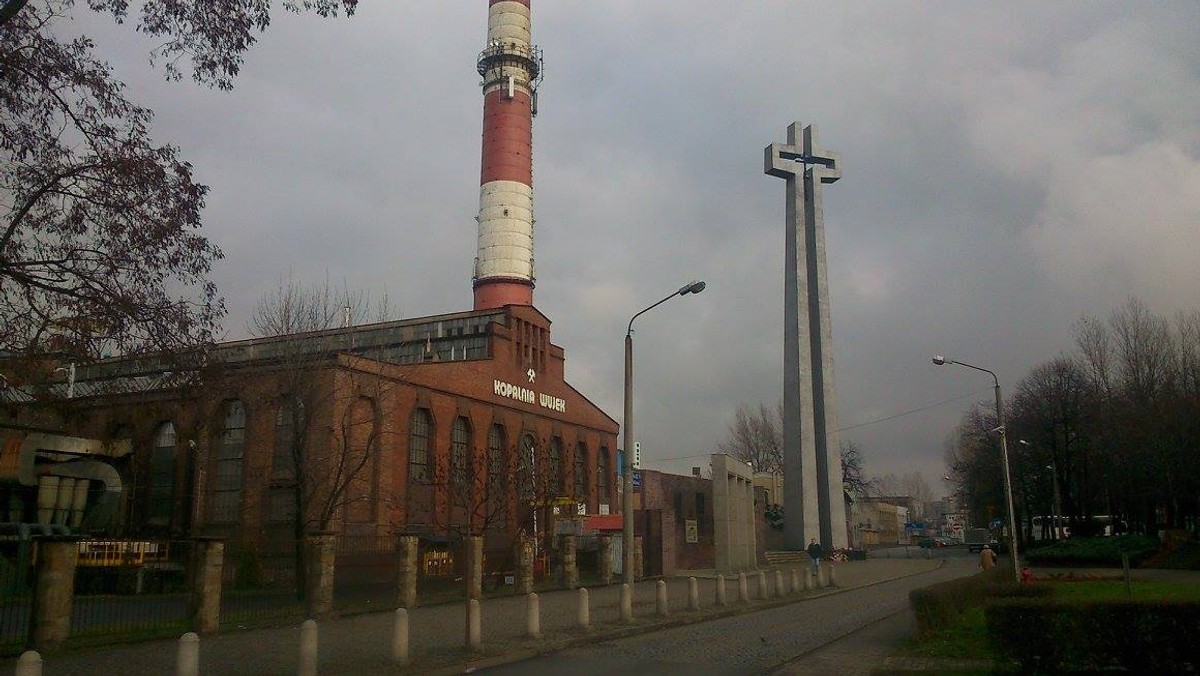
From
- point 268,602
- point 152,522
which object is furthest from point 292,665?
point 152,522

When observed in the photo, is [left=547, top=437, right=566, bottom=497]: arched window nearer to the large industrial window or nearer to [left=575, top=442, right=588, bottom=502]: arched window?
[left=575, top=442, right=588, bottom=502]: arched window

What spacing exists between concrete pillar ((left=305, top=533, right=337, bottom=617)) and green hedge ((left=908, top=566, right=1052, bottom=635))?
1301 centimetres

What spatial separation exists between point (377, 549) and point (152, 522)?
63.8 feet

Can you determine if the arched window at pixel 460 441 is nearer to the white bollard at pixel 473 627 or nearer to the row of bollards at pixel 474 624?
the row of bollards at pixel 474 624

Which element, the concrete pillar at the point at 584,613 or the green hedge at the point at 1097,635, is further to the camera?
the concrete pillar at the point at 584,613

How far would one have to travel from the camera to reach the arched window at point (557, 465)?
45581 millimetres

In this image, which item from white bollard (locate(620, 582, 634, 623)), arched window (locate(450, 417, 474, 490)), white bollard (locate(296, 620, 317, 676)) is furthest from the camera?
arched window (locate(450, 417, 474, 490))

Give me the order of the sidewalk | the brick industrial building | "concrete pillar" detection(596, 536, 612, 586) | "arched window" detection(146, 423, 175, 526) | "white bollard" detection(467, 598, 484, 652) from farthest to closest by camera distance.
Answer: "arched window" detection(146, 423, 175, 526), "concrete pillar" detection(596, 536, 612, 586), the brick industrial building, "white bollard" detection(467, 598, 484, 652), the sidewalk

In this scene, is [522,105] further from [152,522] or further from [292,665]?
[292,665]

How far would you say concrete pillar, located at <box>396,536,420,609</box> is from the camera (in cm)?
2486

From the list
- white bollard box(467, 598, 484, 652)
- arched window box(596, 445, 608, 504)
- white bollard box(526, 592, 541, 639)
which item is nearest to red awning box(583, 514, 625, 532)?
arched window box(596, 445, 608, 504)

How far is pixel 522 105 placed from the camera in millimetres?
55750

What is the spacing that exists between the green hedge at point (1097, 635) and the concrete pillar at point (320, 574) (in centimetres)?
1512

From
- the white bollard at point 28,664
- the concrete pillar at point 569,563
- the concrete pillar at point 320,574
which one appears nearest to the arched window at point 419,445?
the concrete pillar at point 569,563
